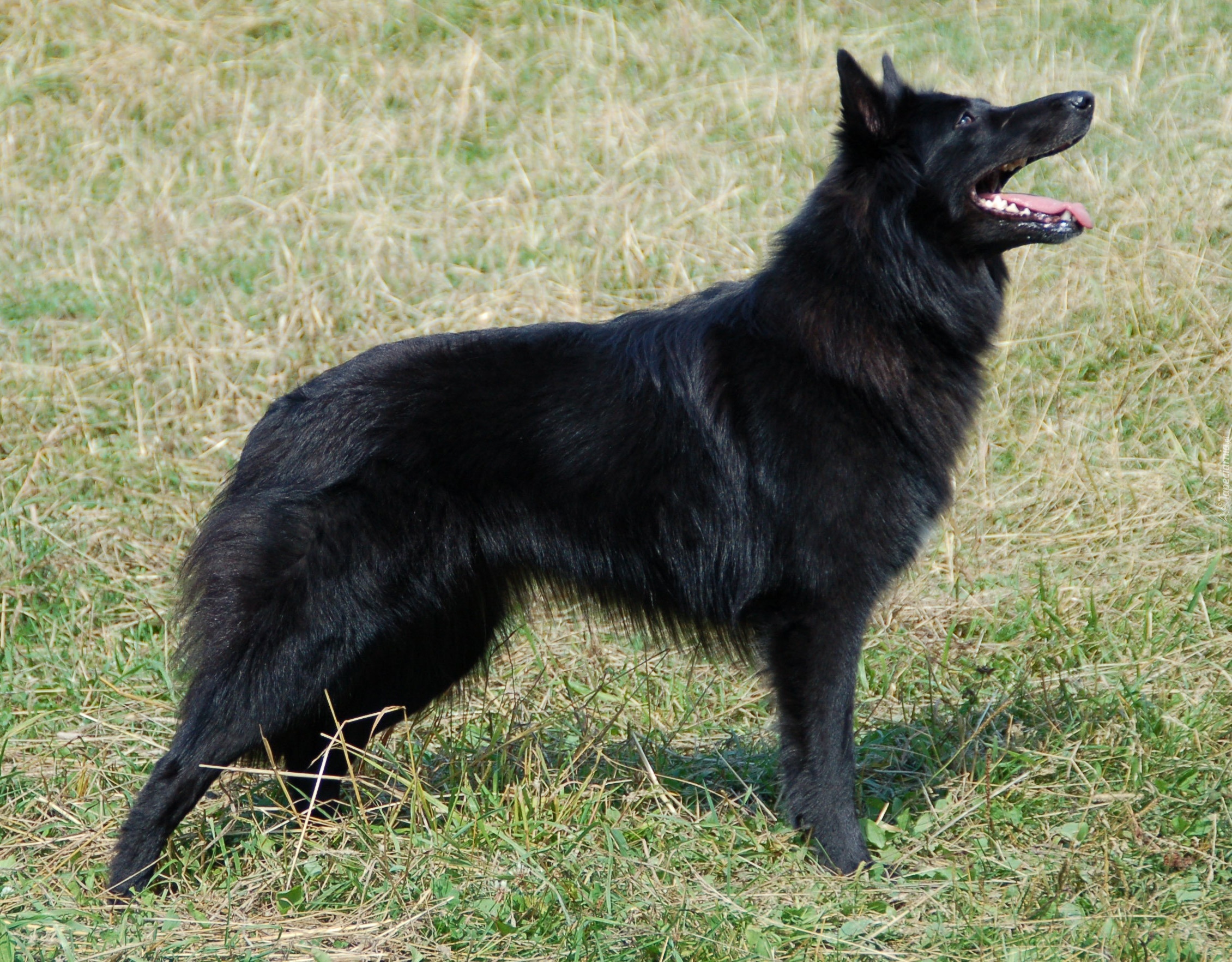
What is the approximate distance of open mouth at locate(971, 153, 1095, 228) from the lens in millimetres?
3359

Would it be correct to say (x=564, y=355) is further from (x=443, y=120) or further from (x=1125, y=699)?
(x=443, y=120)

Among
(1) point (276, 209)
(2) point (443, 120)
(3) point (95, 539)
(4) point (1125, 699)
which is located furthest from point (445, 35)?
(4) point (1125, 699)

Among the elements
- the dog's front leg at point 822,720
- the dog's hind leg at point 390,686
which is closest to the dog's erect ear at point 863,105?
the dog's front leg at point 822,720

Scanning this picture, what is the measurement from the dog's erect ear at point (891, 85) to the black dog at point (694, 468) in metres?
0.01

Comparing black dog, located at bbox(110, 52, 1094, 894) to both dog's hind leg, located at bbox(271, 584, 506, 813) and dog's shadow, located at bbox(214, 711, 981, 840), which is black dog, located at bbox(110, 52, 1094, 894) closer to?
dog's hind leg, located at bbox(271, 584, 506, 813)

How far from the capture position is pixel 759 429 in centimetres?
341

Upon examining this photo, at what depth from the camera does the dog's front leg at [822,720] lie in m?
3.35

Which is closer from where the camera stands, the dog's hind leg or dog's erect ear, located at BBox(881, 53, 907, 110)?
dog's erect ear, located at BBox(881, 53, 907, 110)

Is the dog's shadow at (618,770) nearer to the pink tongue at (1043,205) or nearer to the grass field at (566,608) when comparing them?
the grass field at (566,608)

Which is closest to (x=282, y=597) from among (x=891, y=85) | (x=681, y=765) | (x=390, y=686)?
(x=390, y=686)

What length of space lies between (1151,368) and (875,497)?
305 cm

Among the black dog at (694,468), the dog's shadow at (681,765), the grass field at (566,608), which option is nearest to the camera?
the grass field at (566,608)

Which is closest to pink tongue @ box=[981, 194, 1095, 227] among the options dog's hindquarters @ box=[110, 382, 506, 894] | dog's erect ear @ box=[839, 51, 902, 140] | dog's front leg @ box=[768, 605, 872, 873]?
dog's erect ear @ box=[839, 51, 902, 140]

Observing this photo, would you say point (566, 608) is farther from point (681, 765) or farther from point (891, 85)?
point (891, 85)
